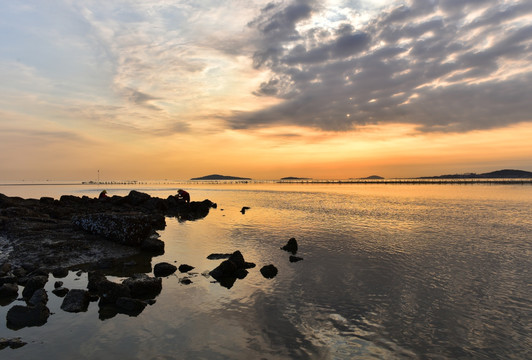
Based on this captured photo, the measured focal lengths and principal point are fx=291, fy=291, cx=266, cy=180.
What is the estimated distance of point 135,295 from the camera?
11.4 metres

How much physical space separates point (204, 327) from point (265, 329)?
1.92 m

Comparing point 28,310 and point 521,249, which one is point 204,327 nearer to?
point 28,310

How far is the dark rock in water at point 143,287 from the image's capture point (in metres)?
11.5

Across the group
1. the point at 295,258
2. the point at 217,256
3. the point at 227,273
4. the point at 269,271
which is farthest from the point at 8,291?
the point at 295,258

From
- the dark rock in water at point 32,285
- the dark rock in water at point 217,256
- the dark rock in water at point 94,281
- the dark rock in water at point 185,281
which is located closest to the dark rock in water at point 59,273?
the dark rock in water at point 32,285

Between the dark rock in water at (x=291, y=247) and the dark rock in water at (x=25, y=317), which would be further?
the dark rock in water at (x=291, y=247)

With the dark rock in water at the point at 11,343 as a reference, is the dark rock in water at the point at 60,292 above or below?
above

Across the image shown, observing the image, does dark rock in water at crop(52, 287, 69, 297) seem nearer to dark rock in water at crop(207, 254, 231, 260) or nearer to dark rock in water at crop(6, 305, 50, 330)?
dark rock in water at crop(6, 305, 50, 330)

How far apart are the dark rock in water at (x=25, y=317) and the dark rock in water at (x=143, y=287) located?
2.77 metres

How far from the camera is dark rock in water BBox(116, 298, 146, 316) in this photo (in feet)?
33.4

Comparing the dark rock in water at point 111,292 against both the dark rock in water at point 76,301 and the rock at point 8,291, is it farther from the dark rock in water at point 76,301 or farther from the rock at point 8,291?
the rock at point 8,291

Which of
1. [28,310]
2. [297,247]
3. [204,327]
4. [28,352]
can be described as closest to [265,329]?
[204,327]

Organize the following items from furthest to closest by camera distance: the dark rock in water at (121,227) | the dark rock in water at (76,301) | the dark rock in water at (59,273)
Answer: the dark rock in water at (121,227)
the dark rock in water at (59,273)
the dark rock in water at (76,301)

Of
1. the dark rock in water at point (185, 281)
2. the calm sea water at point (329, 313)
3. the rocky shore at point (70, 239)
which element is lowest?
the calm sea water at point (329, 313)
